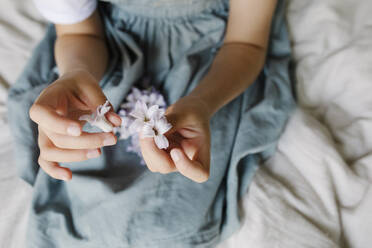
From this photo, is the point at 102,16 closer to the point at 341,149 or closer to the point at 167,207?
the point at 167,207

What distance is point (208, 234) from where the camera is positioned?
20.9 inches

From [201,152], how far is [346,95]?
38 centimetres

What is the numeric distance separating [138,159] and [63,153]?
0.63 feet

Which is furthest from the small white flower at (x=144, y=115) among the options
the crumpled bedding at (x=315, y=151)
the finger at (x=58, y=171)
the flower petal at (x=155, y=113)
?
the crumpled bedding at (x=315, y=151)

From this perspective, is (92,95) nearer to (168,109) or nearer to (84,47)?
(168,109)

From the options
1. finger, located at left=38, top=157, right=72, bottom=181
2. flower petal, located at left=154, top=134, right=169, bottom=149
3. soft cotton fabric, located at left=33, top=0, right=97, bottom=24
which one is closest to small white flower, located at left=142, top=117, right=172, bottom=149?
flower petal, located at left=154, top=134, right=169, bottom=149

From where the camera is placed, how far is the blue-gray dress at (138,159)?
20.3 inches

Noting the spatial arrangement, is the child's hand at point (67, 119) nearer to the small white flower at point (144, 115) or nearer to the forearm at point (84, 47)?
the small white flower at point (144, 115)

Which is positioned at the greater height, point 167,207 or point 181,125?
point 181,125

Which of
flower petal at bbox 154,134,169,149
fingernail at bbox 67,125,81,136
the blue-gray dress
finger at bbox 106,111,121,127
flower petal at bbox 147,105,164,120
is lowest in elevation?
the blue-gray dress

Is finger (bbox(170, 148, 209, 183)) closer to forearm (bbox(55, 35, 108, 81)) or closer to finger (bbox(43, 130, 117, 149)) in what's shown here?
finger (bbox(43, 130, 117, 149))

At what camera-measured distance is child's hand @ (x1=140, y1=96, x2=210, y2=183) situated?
36cm

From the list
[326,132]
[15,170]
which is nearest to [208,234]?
[326,132]

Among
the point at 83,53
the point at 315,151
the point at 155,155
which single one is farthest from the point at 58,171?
the point at 315,151
